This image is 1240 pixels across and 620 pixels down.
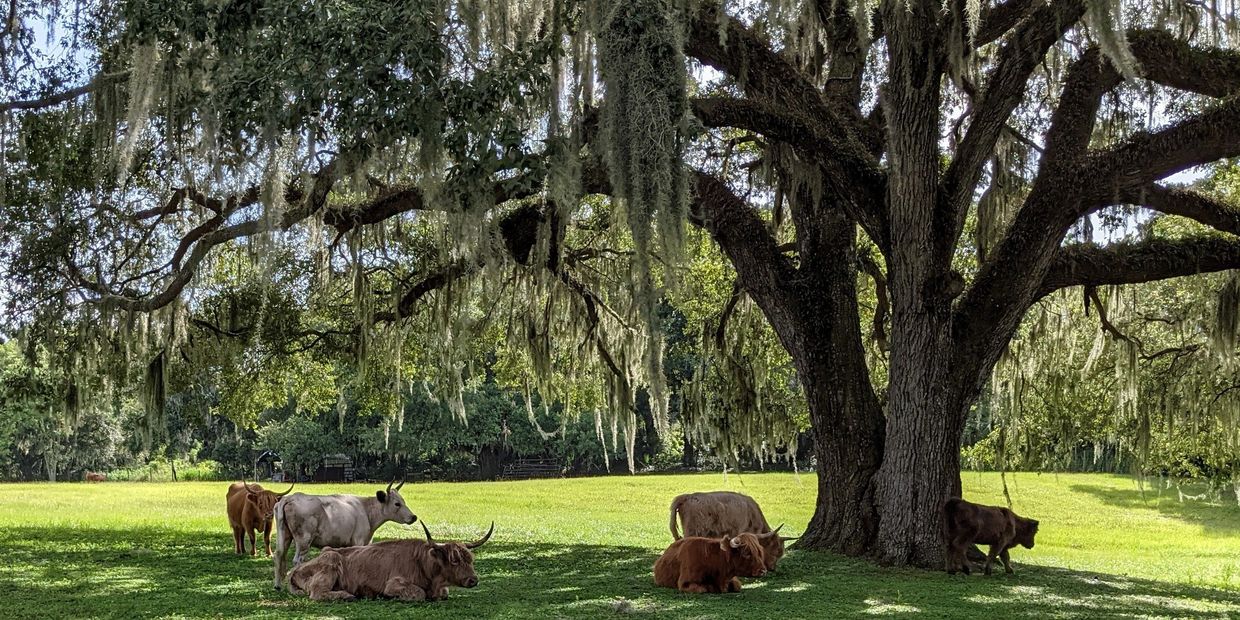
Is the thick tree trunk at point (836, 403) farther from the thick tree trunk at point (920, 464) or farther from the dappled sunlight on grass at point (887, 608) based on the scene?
the dappled sunlight on grass at point (887, 608)

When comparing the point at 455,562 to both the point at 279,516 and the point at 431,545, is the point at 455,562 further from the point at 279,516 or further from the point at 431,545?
the point at 279,516

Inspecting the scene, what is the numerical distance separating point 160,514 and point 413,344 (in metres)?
7.87

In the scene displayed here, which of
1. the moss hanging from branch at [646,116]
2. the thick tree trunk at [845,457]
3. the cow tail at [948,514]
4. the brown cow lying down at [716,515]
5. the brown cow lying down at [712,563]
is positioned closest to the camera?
the moss hanging from branch at [646,116]

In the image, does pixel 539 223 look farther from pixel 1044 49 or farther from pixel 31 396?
pixel 31 396

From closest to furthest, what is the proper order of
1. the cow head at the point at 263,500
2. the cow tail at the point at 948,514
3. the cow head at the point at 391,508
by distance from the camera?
the cow head at the point at 391,508
the cow tail at the point at 948,514
the cow head at the point at 263,500

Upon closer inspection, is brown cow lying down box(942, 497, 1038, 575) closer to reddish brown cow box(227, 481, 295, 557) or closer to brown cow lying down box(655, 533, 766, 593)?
brown cow lying down box(655, 533, 766, 593)

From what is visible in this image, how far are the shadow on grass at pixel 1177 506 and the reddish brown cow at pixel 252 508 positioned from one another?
81.8ft

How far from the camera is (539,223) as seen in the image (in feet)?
37.8

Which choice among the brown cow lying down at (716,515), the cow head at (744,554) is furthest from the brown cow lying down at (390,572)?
the brown cow lying down at (716,515)

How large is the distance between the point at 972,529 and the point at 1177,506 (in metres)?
28.2

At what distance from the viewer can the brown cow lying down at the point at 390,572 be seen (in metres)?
7.71

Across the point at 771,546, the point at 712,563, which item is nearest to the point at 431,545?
the point at 712,563

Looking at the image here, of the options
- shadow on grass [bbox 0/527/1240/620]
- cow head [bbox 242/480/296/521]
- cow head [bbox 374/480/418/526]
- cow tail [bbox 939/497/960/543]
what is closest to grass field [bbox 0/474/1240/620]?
shadow on grass [bbox 0/527/1240/620]

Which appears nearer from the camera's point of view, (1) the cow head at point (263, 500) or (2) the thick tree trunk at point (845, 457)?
(1) the cow head at point (263, 500)
